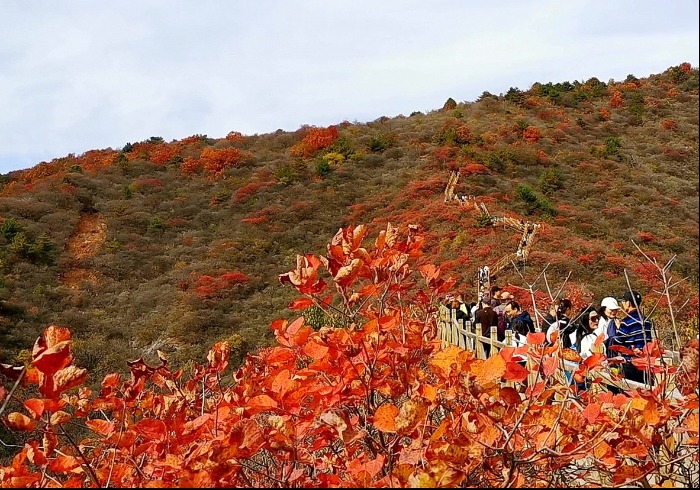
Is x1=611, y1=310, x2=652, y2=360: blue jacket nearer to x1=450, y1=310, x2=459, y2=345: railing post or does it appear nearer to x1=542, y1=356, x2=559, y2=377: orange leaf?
x1=542, y1=356, x2=559, y2=377: orange leaf

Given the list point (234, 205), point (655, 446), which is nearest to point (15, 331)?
point (234, 205)

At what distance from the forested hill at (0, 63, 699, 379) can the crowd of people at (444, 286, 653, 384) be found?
18.9ft

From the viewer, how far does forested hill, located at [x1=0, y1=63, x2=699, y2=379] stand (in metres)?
13.9

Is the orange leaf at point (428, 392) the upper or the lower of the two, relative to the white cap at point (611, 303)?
upper

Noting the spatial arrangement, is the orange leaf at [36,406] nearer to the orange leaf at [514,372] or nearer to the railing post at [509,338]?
the orange leaf at [514,372]

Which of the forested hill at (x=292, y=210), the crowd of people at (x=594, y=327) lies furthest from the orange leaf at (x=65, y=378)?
the forested hill at (x=292, y=210)

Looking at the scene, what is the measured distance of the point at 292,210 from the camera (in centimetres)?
2130

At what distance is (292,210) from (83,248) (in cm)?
749

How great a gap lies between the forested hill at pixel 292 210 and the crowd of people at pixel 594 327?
18.9 feet

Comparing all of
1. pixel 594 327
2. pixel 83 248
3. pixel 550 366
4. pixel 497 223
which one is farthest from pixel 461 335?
pixel 83 248

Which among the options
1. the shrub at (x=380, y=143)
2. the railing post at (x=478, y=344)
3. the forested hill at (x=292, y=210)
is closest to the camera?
the railing post at (x=478, y=344)

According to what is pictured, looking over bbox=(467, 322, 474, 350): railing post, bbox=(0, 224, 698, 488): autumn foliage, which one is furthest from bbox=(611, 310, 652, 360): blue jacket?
bbox=(467, 322, 474, 350): railing post

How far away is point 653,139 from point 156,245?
880 inches

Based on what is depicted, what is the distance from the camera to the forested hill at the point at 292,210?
13922 mm
